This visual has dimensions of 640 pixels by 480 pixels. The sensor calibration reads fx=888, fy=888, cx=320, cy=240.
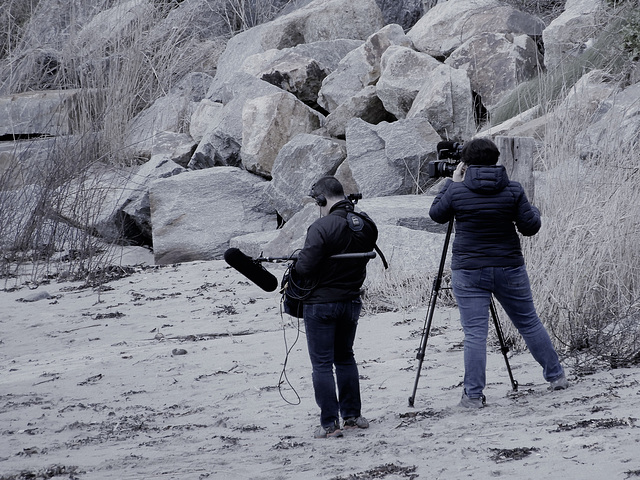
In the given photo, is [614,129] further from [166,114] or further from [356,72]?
[166,114]

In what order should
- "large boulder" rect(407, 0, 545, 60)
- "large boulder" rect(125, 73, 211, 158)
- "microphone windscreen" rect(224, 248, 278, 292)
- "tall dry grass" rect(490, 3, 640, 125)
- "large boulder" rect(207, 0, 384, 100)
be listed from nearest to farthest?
1. "microphone windscreen" rect(224, 248, 278, 292)
2. "tall dry grass" rect(490, 3, 640, 125)
3. "large boulder" rect(407, 0, 545, 60)
4. "large boulder" rect(125, 73, 211, 158)
5. "large boulder" rect(207, 0, 384, 100)

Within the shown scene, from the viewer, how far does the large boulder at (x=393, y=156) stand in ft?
37.2

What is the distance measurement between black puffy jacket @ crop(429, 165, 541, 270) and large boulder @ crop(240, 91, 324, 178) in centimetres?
874

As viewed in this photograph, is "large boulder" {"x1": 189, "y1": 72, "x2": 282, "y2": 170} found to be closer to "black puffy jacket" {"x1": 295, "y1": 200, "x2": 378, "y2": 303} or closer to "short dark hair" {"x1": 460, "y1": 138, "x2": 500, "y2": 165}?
"short dark hair" {"x1": 460, "y1": 138, "x2": 500, "y2": 165}

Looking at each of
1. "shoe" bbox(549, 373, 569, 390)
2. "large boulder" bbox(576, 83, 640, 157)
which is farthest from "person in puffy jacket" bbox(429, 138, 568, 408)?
"large boulder" bbox(576, 83, 640, 157)

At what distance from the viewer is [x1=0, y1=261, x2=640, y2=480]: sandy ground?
13.8ft

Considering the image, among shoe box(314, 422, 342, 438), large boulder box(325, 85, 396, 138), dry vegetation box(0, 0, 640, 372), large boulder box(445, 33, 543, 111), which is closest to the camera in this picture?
shoe box(314, 422, 342, 438)

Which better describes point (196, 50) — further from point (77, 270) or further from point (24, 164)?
point (77, 270)

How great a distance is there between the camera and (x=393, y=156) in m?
11.4

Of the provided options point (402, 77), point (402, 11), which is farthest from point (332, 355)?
point (402, 11)

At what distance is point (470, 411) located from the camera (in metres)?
5.07

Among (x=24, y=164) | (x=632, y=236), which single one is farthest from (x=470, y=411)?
(x=24, y=164)

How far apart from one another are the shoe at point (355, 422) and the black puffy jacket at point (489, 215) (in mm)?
1040

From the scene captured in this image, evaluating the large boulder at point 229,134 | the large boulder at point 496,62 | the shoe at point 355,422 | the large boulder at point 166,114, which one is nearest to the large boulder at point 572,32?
the large boulder at point 496,62
